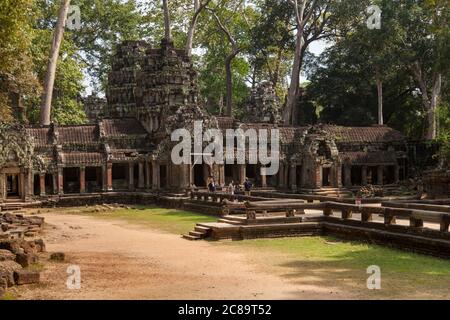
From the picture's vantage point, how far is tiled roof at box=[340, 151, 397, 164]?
43.8 m

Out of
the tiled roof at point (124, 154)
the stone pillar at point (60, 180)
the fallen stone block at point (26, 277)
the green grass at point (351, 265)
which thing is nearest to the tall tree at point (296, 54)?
the tiled roof at point (124, 154)

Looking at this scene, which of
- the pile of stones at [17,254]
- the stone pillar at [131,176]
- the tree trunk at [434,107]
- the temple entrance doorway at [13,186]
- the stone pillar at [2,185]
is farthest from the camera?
the tree trunk at [434,107]

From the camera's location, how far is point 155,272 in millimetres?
14641

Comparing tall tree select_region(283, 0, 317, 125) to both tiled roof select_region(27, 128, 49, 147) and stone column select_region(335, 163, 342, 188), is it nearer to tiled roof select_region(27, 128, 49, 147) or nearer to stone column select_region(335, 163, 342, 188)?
stone column select_region(335, 163, 342, 188)

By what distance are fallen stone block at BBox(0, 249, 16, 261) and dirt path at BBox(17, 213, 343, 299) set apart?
0.89 m

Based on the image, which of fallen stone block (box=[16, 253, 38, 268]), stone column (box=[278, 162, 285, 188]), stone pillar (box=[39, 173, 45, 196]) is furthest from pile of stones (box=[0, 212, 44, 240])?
stone column (box=[278, 162, 285, 188])

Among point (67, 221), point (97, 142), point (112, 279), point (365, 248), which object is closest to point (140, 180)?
point (97, 142)

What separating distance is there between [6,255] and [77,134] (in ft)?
88.5

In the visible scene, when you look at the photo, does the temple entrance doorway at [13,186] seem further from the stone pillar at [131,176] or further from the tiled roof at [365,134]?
the tiled roof at [365,134]

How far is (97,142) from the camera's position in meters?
40.7

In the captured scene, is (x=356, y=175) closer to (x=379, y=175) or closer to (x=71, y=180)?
(x=379, y=175)

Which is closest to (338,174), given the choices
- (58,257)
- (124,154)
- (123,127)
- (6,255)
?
(124,154)

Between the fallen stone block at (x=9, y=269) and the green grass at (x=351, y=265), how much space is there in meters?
5.96

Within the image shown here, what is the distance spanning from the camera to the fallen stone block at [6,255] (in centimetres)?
1429
